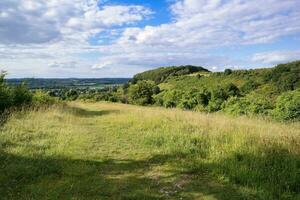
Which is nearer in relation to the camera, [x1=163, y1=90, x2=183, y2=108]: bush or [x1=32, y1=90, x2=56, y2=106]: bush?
[x1=32, y1=90, x2=56, y2=106]: bush

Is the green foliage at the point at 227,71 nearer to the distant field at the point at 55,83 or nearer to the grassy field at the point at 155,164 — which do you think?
the distant field at the point at 55,83

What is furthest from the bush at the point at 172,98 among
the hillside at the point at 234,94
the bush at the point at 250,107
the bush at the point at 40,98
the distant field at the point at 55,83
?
the bush at the point at 40,98

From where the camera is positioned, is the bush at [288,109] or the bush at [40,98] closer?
the bush at [288,109]

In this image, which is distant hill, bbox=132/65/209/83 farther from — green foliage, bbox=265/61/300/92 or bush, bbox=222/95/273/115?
bush, bbox=222/95/273/115

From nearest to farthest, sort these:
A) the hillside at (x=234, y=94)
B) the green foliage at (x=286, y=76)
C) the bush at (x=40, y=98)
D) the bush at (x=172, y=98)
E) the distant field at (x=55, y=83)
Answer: the distant field at (x=55, y=83) → the hillside at (x=234, y=94) → the bush at (x=40, y=98) → the bush at (x=172, y=98) → the green foliage at (x=286, y=76)

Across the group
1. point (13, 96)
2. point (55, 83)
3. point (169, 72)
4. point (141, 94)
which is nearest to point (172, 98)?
point (141, 94)

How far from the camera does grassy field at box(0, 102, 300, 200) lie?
541cm

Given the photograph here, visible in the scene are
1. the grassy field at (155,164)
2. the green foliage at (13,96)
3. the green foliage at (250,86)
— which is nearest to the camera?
the grassy field at (155,164)

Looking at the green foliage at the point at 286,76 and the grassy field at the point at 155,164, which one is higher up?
the green foliage at the point at 286,76

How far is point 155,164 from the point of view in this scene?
7094 mm

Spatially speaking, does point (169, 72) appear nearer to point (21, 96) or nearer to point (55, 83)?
point (55, 83)

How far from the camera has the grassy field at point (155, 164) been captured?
5.41m

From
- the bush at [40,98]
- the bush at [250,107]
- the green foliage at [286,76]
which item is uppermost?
the green foliage at [286,76]

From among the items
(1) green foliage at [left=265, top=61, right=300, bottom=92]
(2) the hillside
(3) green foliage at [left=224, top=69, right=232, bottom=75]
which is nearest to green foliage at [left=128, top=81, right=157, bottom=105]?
(2) the hillside
